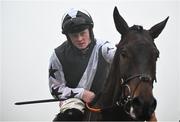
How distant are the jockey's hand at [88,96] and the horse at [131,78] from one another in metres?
0.20

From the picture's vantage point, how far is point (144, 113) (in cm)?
295

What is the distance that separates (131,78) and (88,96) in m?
0.86

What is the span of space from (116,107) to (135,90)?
0.44 metres

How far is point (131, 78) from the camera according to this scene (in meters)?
3.11

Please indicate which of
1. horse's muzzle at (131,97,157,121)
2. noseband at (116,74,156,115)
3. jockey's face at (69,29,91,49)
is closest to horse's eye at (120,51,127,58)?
noseband at (116,74,156,115)

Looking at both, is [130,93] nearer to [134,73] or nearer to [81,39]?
[134,73]

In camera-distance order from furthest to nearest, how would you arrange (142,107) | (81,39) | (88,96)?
(81,39) → (88,96) → (142,107)

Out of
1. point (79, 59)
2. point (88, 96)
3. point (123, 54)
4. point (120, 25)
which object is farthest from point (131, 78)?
point (79, 59)

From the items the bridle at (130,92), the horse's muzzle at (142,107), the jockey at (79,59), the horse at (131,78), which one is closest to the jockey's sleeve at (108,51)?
the jockey at (79,59)

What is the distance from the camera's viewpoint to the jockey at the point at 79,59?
4137 mm

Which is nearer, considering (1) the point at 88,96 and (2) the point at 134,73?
(2) the point at 134,73

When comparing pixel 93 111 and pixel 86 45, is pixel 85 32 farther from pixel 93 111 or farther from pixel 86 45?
pixel 93 111

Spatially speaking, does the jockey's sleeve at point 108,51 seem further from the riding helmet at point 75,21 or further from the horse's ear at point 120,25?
the horse's ear at point 120,25

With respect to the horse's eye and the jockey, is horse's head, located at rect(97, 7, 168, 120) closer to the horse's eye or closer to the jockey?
the horse's eye
